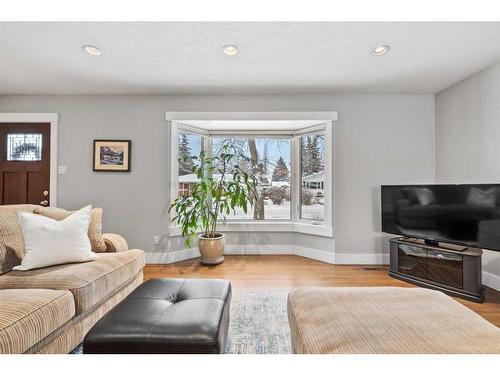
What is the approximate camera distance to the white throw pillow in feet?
5.70

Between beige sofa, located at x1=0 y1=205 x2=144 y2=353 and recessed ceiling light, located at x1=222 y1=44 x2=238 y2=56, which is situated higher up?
recessed ceiling light, located at x1=222 y1=44 x2=238 y2=56

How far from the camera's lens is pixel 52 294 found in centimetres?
141

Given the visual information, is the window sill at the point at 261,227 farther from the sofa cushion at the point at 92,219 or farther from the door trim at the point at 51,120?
the door trim at the point at 51,120

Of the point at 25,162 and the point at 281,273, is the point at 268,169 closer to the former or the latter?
the point at 281,273

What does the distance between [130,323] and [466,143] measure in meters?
3.61

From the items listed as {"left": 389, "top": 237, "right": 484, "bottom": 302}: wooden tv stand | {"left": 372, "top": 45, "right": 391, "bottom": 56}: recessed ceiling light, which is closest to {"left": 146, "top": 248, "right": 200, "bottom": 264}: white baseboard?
{"left": 389, "top": 237, "right": 484, "bottom": 302}: wooden tv stand

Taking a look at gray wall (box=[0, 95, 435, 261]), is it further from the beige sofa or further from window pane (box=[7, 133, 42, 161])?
the beige sofa

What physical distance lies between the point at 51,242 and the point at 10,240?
1.04 feet

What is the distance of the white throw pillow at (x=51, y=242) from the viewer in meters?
1.74

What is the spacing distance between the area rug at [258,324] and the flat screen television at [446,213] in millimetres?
1607

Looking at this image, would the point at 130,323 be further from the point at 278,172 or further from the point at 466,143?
the point at 466,143

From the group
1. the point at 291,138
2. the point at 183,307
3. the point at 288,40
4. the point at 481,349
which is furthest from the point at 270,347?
the point at 291,138

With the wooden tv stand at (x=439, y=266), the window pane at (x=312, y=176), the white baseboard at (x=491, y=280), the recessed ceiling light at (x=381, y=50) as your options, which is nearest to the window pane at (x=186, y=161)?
the window pane at (x=312, y=176)

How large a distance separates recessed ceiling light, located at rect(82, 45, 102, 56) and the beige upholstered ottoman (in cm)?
262
